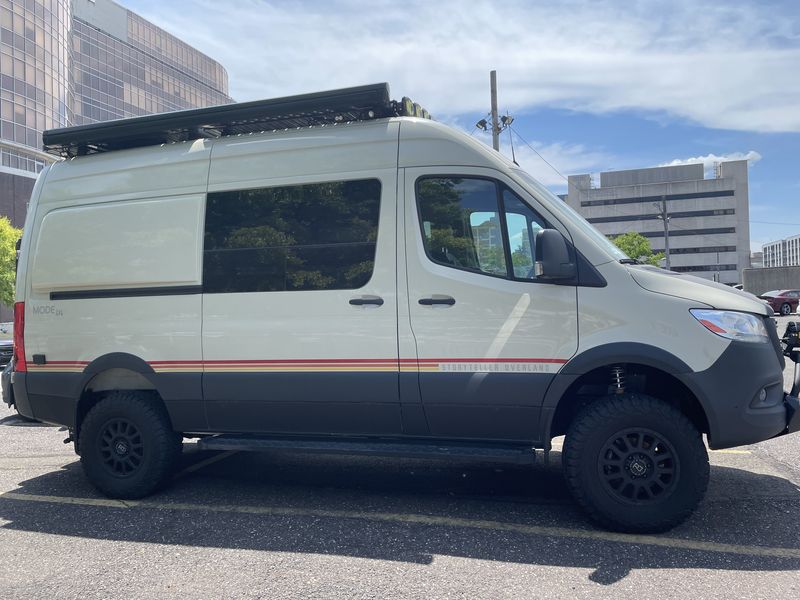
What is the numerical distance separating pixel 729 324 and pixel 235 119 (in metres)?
3.70

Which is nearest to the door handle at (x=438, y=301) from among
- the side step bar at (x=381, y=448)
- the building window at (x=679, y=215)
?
the side step bar at (x=381, y=448)

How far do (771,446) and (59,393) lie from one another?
633 cm

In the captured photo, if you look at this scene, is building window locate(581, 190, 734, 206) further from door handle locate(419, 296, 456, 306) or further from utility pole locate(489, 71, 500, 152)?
door handle locate(419, 296, 456, 306)

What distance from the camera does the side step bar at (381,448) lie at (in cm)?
401

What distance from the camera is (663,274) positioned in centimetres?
396

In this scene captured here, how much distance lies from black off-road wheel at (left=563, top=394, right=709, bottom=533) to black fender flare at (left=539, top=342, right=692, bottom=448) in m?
0.21

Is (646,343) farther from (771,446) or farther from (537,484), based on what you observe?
(771,446)

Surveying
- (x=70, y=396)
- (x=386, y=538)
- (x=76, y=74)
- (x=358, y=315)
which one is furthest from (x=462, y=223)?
(x=76, y=74)

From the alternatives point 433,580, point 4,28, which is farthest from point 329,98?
point 4,28

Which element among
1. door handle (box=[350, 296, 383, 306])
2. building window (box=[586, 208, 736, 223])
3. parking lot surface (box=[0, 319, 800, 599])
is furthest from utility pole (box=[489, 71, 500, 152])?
building window (box=[586, 208, 736, 223])

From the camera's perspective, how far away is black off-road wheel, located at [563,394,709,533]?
12.4ft

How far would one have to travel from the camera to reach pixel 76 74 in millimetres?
67625

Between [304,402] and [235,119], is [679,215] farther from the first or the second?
[304,402]

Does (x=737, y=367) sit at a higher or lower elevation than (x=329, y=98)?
lower
